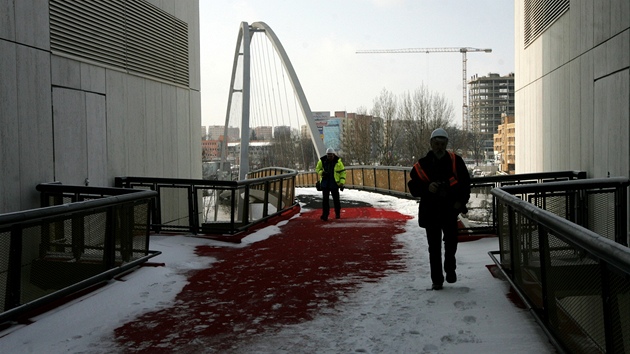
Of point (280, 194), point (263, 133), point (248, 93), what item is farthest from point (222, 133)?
point (280, 194)

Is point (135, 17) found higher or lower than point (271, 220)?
higher

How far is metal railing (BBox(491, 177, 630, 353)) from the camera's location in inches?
133

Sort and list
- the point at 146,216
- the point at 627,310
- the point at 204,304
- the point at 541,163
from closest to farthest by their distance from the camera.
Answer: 1. the point at 627,310
2. the point at 204,304
3. the point at 146,216
4. the point at 541,163

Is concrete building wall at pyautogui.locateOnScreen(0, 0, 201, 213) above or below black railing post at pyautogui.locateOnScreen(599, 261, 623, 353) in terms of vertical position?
above

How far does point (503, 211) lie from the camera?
6988mm

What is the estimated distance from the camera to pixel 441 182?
6789 millimetres

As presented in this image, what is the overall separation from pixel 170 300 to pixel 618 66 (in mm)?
8487

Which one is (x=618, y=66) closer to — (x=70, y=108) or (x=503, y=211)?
(x=503, y=211)

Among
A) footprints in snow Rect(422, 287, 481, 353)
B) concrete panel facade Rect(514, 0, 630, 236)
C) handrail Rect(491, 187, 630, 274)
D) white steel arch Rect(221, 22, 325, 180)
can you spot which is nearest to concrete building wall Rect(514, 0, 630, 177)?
concrete panel facade Rect(514, 0, 630, 236)

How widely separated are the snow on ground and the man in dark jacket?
0.55m

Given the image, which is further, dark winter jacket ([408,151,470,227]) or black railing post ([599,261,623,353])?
dark winter jacket ([408,151,470,227])

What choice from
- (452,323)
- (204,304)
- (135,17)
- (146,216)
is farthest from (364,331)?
(135,17)

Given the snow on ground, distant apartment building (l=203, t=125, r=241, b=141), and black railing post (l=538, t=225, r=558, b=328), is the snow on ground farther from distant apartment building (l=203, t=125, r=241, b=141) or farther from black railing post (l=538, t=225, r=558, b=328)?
distant apartment building (l=203, t=125, r=241, b=141)

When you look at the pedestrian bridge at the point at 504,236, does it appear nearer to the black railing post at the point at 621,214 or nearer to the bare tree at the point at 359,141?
the black railing post at the point at 621,214
